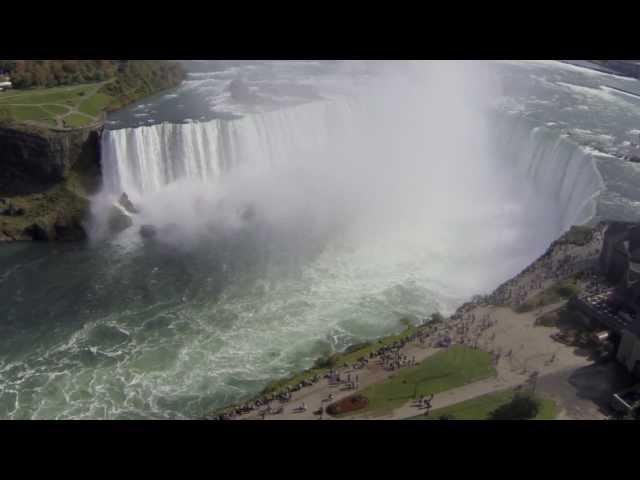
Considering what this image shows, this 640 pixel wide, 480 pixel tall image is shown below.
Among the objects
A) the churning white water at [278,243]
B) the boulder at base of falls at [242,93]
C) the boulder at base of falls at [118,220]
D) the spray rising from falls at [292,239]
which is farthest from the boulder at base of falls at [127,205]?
the boulder at base of falls at [242,93]

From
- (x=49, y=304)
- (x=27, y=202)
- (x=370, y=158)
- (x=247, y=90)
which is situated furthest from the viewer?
A: (x=247, y=90)

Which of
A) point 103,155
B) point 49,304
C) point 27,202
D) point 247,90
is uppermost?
point 247,90

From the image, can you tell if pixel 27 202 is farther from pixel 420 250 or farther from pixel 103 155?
pixel 420 250

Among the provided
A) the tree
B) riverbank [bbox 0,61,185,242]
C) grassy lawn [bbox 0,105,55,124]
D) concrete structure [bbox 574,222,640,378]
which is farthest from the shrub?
grassy lawn [bbox 0,105,55,124]

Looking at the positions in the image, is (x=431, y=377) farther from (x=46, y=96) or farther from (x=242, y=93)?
(x=46, y=96)

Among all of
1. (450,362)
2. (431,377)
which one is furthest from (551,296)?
(431,377)

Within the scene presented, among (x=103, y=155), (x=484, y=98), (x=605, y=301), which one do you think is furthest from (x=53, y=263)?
(x=484, y=98)

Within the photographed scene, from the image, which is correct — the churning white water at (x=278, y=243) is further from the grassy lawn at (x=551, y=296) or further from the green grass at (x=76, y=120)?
the grassy lawn at (x=551, y=296)
